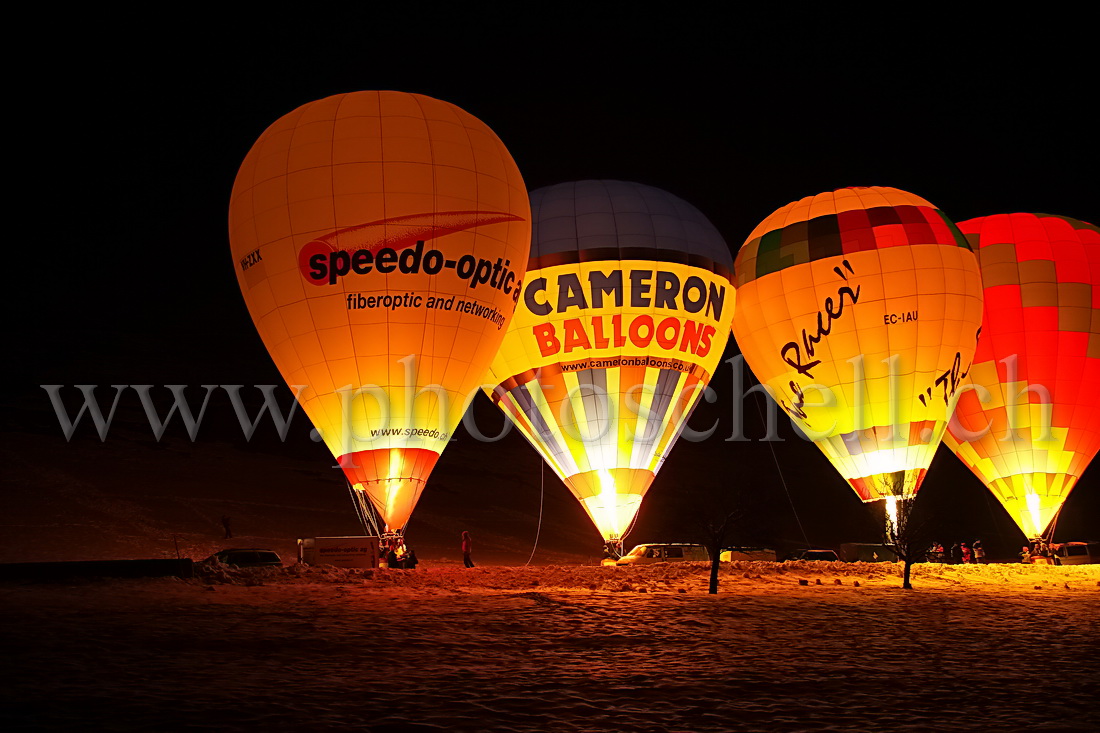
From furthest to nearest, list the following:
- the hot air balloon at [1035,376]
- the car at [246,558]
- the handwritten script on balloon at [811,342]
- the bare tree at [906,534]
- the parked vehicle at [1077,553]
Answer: the parked vehicle at [1077,553], the hot air balloon at [1035,376], the handwritten script on balloon at [811,342], the car at [246,558], the bare tree at [906,534]

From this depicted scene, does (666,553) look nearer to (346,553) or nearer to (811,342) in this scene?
(811,342)

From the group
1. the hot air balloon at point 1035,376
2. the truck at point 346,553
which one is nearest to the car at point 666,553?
the truck at point 346,553

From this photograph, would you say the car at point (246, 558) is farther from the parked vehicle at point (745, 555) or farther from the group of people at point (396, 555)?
the parked vehicle at point (745, 555)

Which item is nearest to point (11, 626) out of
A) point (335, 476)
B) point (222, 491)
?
point (222, 491)

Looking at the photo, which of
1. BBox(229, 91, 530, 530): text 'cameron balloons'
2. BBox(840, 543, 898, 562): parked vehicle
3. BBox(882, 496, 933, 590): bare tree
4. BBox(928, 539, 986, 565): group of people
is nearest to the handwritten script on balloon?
BBox(882, 496, 933, 590): bare tree

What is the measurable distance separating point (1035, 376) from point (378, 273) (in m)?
16.3

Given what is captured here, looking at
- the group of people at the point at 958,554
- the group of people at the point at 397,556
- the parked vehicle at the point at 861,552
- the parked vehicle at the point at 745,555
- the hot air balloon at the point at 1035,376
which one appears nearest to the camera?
the group of people at the point at 397,556

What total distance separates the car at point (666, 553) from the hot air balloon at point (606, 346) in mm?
854

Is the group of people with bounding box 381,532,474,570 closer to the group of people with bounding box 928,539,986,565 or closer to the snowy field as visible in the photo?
the snowy field

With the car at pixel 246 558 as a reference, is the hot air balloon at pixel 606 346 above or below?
above

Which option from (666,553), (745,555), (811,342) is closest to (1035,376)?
(811,342)

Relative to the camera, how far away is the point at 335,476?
134 ft

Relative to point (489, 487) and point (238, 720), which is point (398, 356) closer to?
point (238, 720)

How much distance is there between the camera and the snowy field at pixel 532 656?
791 cm
